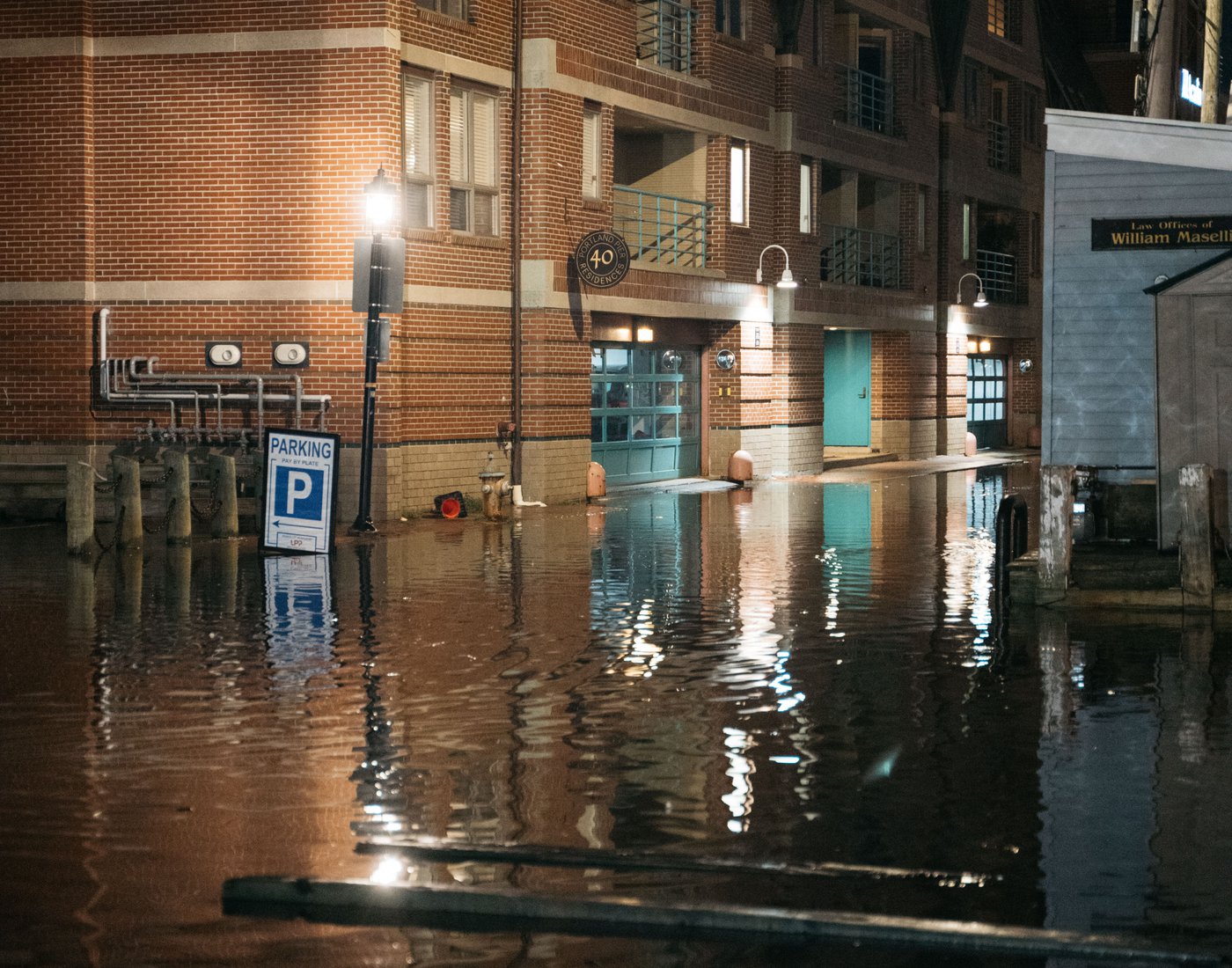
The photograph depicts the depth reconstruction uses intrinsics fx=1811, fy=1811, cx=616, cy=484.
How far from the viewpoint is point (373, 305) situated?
70.8 feet

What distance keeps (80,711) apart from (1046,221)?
1086cm

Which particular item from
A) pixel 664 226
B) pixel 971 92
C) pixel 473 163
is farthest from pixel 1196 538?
pixel 971 92

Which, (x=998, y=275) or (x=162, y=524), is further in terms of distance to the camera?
(x=998, y=275)

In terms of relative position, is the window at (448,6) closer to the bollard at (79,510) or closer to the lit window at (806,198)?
the bollard at (79,510)

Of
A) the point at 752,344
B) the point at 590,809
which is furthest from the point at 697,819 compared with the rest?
the point at 752,344

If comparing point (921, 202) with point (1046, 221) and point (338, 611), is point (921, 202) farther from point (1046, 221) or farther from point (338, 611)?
point (338, 611)

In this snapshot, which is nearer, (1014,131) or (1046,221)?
(1046,221)

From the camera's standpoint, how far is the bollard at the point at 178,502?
19.9 m

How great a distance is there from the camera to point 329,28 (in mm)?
23406

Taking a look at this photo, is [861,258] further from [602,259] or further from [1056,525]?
[1056,525]

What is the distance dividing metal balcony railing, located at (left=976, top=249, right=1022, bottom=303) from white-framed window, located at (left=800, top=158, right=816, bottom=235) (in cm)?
1151

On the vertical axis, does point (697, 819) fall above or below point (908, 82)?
below

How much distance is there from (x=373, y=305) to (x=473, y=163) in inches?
199

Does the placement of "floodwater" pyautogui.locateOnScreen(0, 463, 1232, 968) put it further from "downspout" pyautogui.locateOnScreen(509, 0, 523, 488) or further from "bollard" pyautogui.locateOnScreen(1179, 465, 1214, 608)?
"downspout" pyautogui.locateOnScreen(509, 0, 523, 488)
